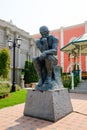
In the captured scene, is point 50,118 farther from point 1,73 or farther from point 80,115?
point 1,73

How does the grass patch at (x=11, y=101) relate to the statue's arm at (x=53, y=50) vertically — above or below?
below

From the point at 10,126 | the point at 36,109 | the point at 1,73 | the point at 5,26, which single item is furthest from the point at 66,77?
the point at 10,126

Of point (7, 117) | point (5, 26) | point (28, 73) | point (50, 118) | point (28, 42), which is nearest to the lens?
point (50, 118)

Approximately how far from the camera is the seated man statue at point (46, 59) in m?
4.95

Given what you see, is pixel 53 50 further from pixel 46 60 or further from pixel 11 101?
pixel 11 101

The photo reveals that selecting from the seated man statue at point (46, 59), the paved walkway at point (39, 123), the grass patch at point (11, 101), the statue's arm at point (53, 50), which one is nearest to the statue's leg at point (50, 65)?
the seated man statue at point (46, 59)

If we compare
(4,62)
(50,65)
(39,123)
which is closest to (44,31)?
(50,65)

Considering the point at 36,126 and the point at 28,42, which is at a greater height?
the point at 28,42

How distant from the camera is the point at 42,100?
4.70 m

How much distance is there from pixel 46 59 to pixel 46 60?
33 mm

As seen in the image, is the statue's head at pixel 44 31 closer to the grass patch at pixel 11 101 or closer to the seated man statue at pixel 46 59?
the seated man statue at pixel 46 59

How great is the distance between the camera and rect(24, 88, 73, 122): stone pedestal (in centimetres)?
450

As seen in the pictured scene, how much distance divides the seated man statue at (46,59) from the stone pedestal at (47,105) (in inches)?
10.0

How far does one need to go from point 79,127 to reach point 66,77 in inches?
393
